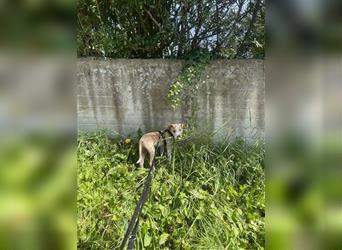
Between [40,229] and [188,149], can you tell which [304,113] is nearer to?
[40,229]

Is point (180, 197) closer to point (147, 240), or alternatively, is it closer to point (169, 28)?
point (147, 240)

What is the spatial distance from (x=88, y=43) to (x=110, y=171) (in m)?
2.01

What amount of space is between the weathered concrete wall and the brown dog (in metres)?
0.35

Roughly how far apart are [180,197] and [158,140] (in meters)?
1.14

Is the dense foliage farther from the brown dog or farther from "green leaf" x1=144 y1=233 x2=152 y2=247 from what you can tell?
"green leaf" x1=144 y1=233 x2=152 y2=247

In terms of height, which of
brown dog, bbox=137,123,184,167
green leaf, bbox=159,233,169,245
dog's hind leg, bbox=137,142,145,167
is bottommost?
green leaf, bbox=159,233,169,245

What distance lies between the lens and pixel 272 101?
560mm

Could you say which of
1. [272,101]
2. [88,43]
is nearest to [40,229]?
[272,101]

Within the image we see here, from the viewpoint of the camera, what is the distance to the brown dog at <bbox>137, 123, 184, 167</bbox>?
150 inches

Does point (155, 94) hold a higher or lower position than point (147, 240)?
higher

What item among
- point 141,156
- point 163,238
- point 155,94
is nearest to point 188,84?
point 155,94

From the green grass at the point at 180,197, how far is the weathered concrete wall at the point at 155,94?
447 millimetres

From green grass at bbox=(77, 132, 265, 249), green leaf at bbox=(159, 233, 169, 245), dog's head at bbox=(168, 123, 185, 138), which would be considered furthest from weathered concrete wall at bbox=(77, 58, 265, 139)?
green leaf at bbox=(159, 233, 169, 245)

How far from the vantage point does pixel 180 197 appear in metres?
2.90
